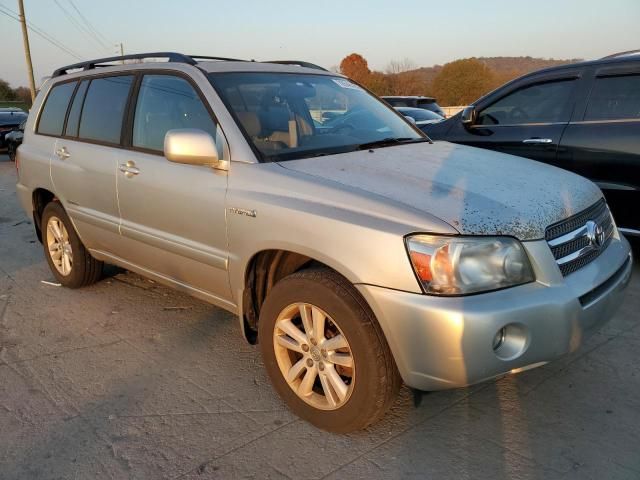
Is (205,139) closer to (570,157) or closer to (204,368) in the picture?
(204,368)

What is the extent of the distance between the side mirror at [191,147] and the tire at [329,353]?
31.1 inches

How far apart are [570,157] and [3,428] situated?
4.54 meters

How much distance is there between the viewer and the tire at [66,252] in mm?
4635

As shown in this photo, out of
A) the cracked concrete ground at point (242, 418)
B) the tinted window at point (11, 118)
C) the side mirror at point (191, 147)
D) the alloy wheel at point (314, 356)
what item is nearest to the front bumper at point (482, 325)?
the alloy wheel at point (314, 356)

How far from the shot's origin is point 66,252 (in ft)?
15.8

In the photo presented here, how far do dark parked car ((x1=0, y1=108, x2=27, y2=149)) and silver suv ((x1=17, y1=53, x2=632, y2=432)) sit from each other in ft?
53.3

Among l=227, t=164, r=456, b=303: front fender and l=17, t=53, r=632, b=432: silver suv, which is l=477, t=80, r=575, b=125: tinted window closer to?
l=17, t=53, r=632, b=432: silver suv

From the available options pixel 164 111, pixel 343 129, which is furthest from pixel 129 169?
pixel 343 129

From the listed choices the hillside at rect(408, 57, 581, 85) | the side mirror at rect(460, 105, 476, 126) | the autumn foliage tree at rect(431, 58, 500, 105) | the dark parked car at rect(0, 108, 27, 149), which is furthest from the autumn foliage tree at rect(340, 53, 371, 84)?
the side mirror at rect(460, 105, 476, 126)

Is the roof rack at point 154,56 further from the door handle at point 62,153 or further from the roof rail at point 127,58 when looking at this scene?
the door handle at point 62,153

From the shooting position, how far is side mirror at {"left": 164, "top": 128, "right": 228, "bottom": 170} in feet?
9.73

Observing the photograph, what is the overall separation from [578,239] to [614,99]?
8.98 feet

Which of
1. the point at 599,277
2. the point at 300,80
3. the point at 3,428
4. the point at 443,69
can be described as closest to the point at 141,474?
the point at 3,428

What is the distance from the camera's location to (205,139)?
2.98m
